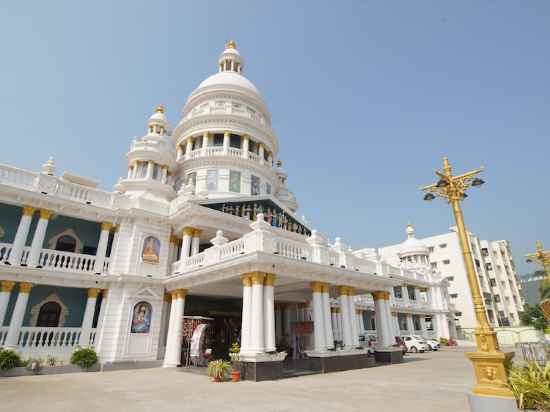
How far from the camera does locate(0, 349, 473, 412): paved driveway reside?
8.14 metres

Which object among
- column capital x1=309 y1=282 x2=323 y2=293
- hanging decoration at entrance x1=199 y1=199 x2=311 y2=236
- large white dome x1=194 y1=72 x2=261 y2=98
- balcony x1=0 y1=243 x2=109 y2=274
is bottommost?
column capital x1=309 y1=282 x2=323 y2=293

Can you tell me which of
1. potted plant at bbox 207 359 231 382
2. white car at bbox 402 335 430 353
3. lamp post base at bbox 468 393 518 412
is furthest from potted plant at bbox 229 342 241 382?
white car at bbox 402 335 430 353

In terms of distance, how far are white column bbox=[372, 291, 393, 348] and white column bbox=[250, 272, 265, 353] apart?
9.61m

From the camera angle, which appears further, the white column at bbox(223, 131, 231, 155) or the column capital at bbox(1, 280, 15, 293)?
the white column at bbox(223, 131, 231, 155)

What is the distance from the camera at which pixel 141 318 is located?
18.9 meters

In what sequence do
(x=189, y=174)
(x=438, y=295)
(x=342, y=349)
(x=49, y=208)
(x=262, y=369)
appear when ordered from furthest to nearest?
(x=438, y=295), (x=189, y=174), (x=49, y=208), (x=342, y=349), (x=262, y=369)

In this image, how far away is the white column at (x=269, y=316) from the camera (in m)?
13.6

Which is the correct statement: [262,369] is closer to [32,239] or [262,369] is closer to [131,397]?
[131,397]

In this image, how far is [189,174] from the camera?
28625 mm

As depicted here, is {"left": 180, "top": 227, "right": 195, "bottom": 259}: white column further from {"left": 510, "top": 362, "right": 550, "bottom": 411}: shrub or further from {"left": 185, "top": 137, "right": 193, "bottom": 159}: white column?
{"left": 510, "top": 362, "right": 550, "bottom": 411}: shrub

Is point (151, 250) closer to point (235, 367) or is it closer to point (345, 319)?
point (235, 367)

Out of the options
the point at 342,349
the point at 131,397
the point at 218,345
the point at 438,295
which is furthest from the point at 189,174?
the point at 438,295

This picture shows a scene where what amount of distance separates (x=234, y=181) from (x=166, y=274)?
10511 mm

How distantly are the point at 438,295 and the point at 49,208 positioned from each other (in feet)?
148
